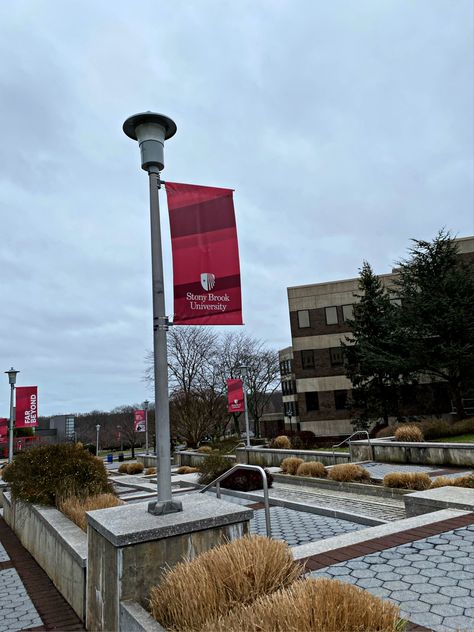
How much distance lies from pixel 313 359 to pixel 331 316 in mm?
4307

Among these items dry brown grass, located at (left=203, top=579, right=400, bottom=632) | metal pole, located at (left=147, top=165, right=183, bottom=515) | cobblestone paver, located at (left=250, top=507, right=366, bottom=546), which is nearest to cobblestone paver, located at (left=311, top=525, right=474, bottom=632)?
dry brown grass, located at (left=203, top=579, right=400, bottom=632)

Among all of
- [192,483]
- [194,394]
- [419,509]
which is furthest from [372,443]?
[194,394]

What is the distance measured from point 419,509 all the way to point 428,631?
14.9 feet

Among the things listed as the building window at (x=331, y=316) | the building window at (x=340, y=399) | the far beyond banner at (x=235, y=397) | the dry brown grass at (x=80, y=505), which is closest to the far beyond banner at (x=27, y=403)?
the far beyond banner at (x=235, y=397)

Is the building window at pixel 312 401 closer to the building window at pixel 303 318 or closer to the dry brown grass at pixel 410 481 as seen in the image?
the building window at pixel 303 318

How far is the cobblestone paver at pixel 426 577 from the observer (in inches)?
145

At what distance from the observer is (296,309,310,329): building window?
137 feet

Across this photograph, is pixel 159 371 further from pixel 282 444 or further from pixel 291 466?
pixel 282 444

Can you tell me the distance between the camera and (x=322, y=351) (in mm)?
41156

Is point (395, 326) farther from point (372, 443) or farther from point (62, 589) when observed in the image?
point (62, 589)

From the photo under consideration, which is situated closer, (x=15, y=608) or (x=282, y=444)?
(x=15, y=608)

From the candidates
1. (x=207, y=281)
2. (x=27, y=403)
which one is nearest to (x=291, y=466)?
(x=207, y=281)

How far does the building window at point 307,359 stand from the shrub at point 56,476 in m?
32.5

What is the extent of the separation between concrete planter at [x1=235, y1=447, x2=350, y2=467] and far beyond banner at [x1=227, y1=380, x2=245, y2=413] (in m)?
2.21
